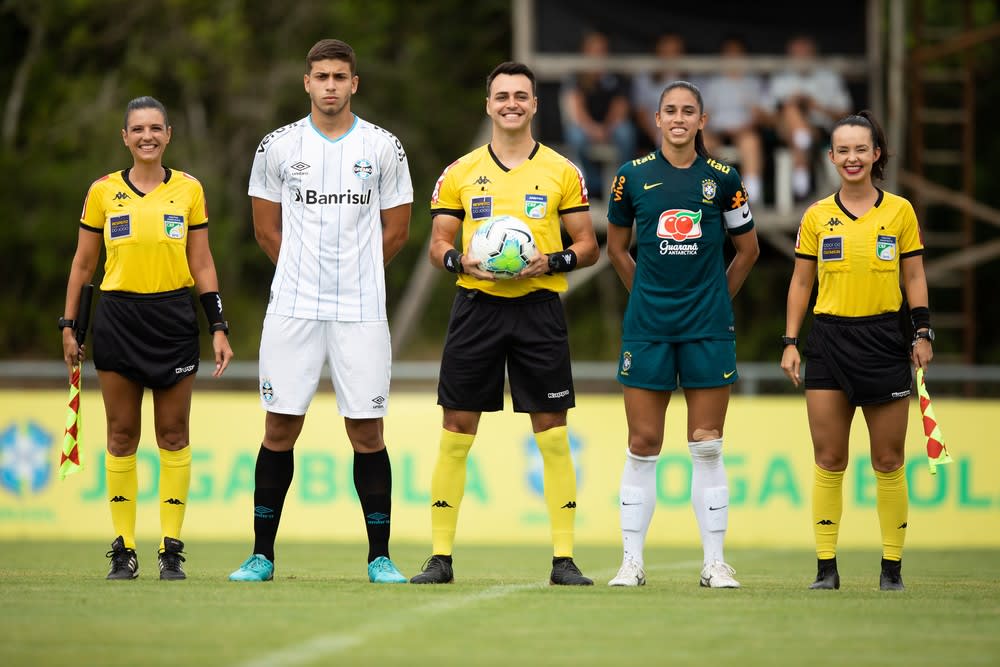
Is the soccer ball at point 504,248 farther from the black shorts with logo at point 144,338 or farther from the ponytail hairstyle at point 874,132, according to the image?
the ponytail hairstyle at point 874,132

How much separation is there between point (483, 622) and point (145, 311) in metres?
2.50

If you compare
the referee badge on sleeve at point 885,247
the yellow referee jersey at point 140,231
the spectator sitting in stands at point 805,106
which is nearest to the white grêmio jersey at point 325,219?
the yellow referee jersey at point 140,231

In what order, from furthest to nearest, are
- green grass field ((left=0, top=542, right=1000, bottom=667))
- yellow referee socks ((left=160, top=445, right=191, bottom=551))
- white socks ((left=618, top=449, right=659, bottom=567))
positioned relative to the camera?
yellow referee socks ((left=160, top=445, right=191, bottom=551))
white socks ((left=618, top=449, right=659, bottom=567))
green grass field ((left=0, top=542, right=1000, bottom=667))

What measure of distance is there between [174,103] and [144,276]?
21.9 meters

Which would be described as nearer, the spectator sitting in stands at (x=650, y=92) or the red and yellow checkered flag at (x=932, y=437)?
the red and yellow checkered flag at (x=932, y=437)

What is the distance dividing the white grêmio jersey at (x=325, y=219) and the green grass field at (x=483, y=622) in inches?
53.0

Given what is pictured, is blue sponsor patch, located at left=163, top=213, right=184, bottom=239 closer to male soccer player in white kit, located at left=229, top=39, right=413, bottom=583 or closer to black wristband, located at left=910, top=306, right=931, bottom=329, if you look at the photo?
male soccer player in white kit, located at left=229, top=39, right=413, bottom=583

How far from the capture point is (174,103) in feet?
94.5

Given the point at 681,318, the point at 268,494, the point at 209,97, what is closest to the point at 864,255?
the point at 681,318

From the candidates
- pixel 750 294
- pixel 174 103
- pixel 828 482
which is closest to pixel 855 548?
pixel 828 482

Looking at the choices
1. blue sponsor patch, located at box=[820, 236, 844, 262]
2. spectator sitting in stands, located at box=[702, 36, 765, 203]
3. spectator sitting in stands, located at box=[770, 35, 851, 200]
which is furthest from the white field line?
spectator sitting in stands, located at box=[770, 35, 851, 200]

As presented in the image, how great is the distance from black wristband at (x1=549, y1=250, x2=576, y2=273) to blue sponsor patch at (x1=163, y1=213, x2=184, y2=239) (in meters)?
1.84

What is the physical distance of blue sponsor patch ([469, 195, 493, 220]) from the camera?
7570 mm

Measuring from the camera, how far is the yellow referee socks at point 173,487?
7836 millimetres
